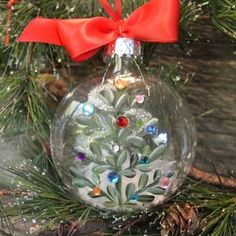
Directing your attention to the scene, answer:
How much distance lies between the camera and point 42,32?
A: 601 millimetres

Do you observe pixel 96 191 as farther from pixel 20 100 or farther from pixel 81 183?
pixel 20 100

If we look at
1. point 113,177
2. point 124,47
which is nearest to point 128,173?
point 113,177

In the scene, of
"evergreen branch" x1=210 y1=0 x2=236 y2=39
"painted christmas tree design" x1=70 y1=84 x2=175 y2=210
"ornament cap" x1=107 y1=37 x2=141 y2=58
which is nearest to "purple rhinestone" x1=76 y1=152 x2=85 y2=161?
"painted christmas tree design" x1=70 y1=84 x2=175 y2=210

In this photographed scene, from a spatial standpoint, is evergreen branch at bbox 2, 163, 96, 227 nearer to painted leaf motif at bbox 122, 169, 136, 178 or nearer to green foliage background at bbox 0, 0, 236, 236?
green foliage background at bbox 0, 0, 236, 236

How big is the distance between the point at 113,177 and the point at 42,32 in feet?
0.53

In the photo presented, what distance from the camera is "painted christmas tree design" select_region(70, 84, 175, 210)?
0.56 m

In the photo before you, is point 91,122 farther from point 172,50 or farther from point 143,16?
point 172,50

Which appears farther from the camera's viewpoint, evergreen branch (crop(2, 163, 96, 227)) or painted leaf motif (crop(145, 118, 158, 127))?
evergreen branch (crop(2, 163, 96, 227))

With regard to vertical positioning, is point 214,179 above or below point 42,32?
below

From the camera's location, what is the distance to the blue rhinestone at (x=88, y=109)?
1.84 feet

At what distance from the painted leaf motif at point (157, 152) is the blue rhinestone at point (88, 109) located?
0.07 meters

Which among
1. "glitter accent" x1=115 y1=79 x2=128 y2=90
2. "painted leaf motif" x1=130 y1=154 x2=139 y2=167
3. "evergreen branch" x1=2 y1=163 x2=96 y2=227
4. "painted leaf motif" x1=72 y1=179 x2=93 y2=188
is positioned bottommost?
"evergreen branch" x1=2 y1=163 x2=96 y2=227

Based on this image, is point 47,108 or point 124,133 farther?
point 47,108

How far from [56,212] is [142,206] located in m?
0.12
